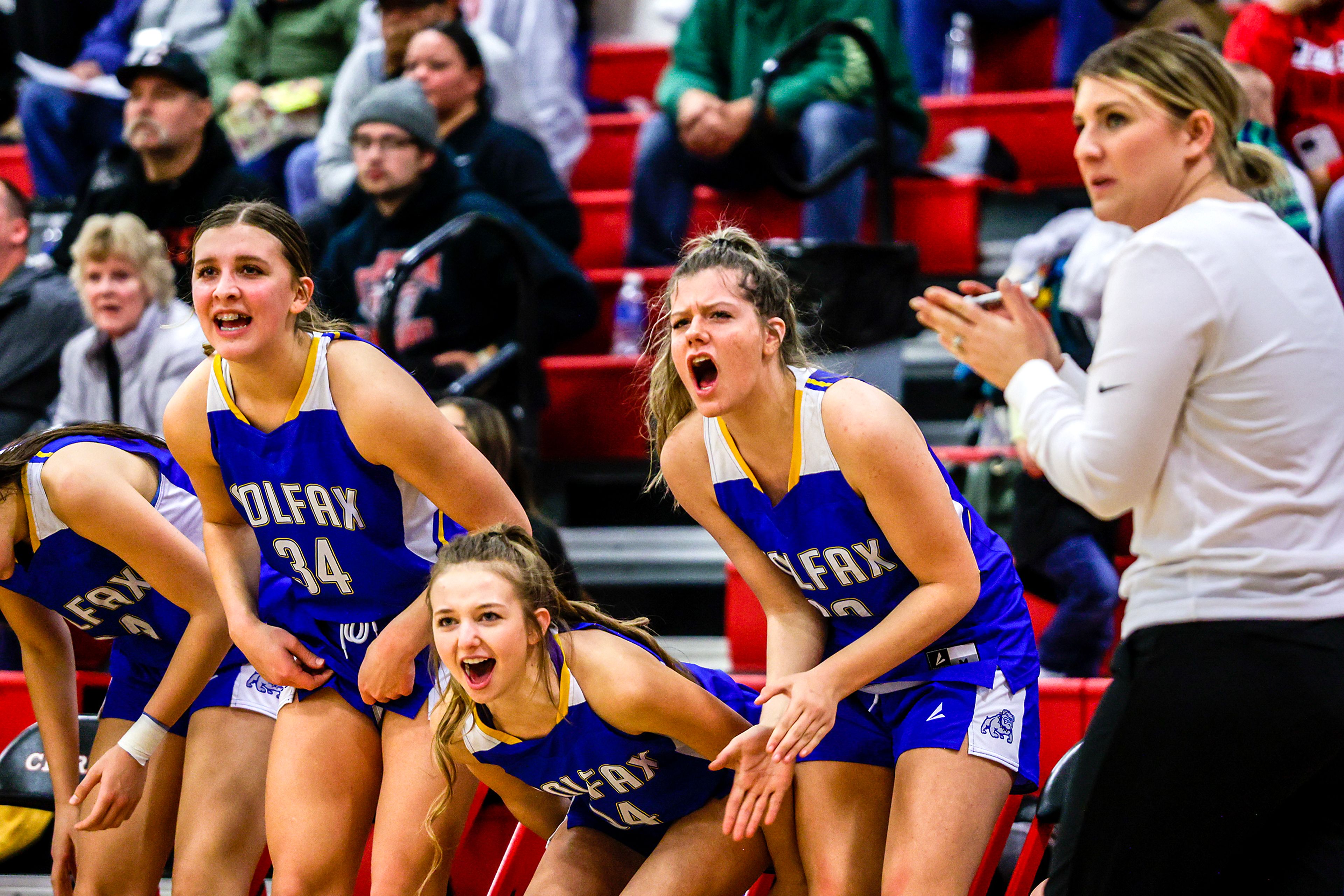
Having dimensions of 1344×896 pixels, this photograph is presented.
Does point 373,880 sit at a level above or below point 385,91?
below

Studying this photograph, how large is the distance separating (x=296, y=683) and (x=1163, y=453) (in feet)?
5.18

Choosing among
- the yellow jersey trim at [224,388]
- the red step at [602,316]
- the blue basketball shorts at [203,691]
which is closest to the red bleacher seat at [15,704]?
the blue basketball shorts at [203,691]

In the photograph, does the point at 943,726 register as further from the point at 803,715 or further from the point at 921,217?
the point at 921,217

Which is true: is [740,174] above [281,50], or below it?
below

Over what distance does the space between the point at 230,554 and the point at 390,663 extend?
43cm

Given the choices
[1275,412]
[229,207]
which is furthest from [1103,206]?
[229,207]

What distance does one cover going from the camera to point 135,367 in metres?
4.20

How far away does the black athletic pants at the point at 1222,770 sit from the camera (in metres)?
1.65

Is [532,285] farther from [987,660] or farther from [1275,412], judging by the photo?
[1275,412]

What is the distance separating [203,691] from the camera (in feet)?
9.32

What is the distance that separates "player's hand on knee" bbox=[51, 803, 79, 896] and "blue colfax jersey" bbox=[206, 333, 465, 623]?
66cm

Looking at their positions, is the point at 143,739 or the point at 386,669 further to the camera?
the point at 143,739

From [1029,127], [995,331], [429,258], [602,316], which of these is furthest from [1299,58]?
[995,331]

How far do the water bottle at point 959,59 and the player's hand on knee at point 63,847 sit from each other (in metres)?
4.62
